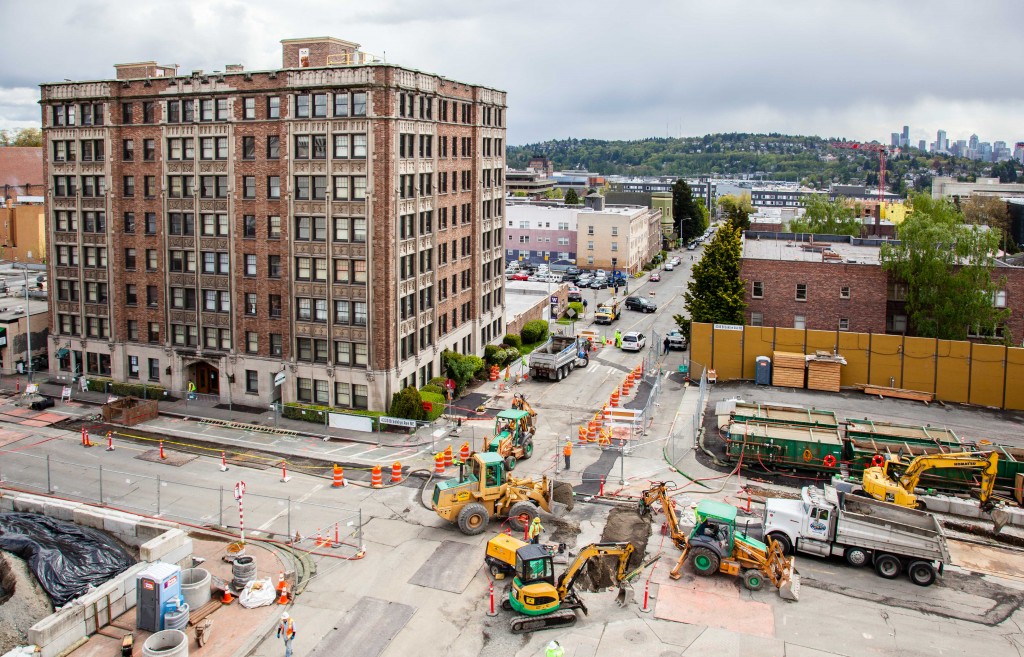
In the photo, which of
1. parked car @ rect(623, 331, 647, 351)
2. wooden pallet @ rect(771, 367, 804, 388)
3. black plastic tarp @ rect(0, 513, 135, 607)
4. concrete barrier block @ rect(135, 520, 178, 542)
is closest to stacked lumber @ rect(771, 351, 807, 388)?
wooden pallet @ rect(771, 367, 804, 388)

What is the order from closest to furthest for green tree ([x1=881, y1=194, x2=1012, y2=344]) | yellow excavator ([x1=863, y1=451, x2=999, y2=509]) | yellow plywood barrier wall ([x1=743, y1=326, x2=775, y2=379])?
yellow excavator ([x1=863, y1=451, x2=999, y2=509])
green tree ([x1=881, y1=194, x2=1012, y2=344])
yellow plywood barrier wall ([x1=743, y1=326, x2=775, y2=379])

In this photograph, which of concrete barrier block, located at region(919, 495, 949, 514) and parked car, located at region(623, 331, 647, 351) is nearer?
concrete barrier block, located at region(919, 495, 949, 514)

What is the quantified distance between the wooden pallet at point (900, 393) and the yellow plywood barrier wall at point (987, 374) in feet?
8.89

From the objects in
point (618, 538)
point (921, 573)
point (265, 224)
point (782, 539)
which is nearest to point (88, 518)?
point (618, 538)

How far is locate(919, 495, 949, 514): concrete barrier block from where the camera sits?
3828cm

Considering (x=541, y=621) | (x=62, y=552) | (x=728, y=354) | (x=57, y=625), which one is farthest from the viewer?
(x=728, y=354)

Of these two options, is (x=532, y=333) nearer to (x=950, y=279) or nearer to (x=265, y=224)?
(x=265, y=224)

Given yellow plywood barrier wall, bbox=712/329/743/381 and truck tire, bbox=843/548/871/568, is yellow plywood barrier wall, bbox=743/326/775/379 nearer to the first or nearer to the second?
yellow plywood barrier wall, bbox=712/329/743/381

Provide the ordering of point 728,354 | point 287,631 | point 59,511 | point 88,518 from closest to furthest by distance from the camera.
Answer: point 287,631
point 88,518
point 59,511
point 728,354

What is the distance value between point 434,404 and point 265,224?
1515 centimetres

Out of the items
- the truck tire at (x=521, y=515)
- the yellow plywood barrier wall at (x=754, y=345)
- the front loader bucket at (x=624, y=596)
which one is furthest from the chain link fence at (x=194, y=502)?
the yellow plywood barrier wall at (x=754, y=345)

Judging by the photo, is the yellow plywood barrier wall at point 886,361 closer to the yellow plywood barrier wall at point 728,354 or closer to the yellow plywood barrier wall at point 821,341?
the yellow plywood barrier wall at point 821,341

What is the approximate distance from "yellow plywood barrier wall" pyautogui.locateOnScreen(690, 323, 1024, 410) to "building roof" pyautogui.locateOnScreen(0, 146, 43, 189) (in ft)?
317

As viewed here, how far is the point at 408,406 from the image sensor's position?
50438 millimetres
